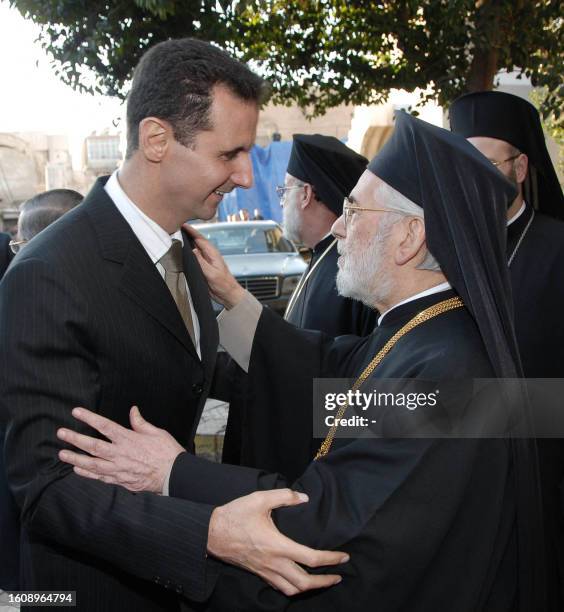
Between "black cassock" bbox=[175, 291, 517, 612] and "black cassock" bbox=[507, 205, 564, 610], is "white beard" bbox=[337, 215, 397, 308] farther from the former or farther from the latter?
"black cassock" bbox=[507, 205, 564, 610]

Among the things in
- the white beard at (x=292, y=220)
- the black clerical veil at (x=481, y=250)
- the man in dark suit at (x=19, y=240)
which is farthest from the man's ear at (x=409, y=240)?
the white beard at (x=292, y=220)

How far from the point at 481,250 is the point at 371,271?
0.45 metres

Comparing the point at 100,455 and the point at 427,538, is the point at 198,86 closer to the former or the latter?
the point at 100,455

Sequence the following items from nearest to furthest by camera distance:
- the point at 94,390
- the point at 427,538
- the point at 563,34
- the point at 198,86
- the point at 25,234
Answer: the point at 427,538 → the point at 94,390 → the point at 198,86 → the point at 25,234 → the point at 563,34

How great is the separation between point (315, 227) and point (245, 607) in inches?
122

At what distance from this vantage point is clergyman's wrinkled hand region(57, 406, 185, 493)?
68.1 inches

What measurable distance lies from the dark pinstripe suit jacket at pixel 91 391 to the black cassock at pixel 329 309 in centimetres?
202

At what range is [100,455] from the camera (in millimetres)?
1760

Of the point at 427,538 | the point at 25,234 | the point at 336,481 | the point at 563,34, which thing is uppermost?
the point at 563,34

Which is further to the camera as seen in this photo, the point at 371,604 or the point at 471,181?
the point at 471,181

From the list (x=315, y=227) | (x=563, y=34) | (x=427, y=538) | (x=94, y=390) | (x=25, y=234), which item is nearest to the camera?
(x=427, y=538)

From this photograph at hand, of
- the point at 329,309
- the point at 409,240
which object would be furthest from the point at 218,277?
the point at 329,309

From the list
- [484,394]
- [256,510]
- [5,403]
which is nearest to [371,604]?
[256,510]

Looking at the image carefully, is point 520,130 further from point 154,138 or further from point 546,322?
point 154,138
